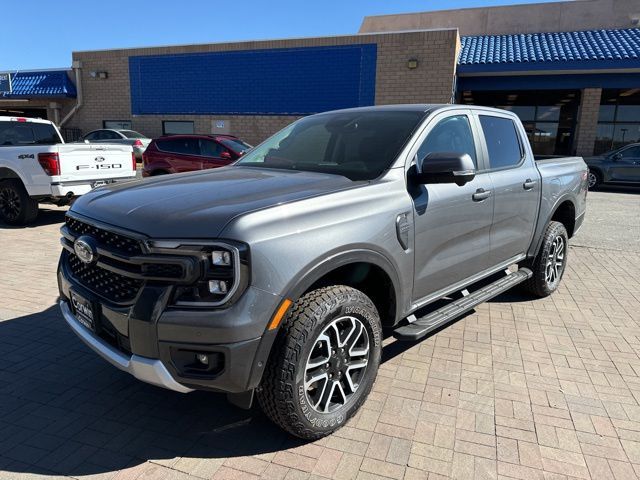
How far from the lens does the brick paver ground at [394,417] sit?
2613 millimetres

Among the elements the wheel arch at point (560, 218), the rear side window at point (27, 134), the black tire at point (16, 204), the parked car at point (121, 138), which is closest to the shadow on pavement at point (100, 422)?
the wheel arch at point (560, 218)

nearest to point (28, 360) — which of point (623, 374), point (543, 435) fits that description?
point (543, 435)

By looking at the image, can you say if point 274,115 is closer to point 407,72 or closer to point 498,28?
point 407,72

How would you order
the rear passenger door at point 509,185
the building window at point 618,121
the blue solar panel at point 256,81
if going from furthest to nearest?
the building window at point 618,121 < the blue solar panel at point 256,81 < the rear passenger door at point 509,185

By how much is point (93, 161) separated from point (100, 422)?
668cm

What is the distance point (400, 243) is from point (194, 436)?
1.72 meters

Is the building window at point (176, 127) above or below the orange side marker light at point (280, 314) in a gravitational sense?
above

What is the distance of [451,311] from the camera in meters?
3.65

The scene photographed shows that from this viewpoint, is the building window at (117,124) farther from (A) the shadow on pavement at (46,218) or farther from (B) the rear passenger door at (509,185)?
(B) the rear passenger door at (509,185)

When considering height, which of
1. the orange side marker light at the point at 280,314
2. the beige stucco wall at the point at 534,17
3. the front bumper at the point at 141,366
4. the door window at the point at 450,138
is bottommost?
the front bumper at the point at 141,366

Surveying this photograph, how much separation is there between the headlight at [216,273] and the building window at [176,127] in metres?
21.6

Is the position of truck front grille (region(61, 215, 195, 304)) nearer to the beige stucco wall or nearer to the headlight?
the headlight

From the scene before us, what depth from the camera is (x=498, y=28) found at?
972 inches

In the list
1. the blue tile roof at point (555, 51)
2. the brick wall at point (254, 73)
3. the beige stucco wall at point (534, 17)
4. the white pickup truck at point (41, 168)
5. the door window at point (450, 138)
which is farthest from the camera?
the beige stucco wall at point (534, 17)
